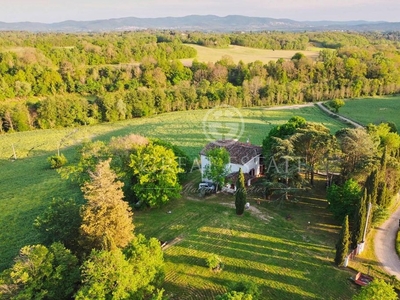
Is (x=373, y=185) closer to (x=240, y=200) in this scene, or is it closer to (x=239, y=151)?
(x=240, y=200)

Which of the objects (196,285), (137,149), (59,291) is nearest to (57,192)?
(137,149)

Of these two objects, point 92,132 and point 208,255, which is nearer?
point 208,255

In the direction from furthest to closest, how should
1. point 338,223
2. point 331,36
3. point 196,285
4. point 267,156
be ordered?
point 331,36 < point 267,156 < point 338,223 < point 196,285

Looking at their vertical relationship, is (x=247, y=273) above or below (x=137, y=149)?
below

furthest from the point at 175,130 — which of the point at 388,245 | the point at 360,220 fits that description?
the point at 388,245

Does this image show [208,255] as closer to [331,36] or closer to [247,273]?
[247,273]

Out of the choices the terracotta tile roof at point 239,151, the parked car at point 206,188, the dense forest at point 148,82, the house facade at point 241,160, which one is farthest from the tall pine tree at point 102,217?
the dense forest at point 148,82
